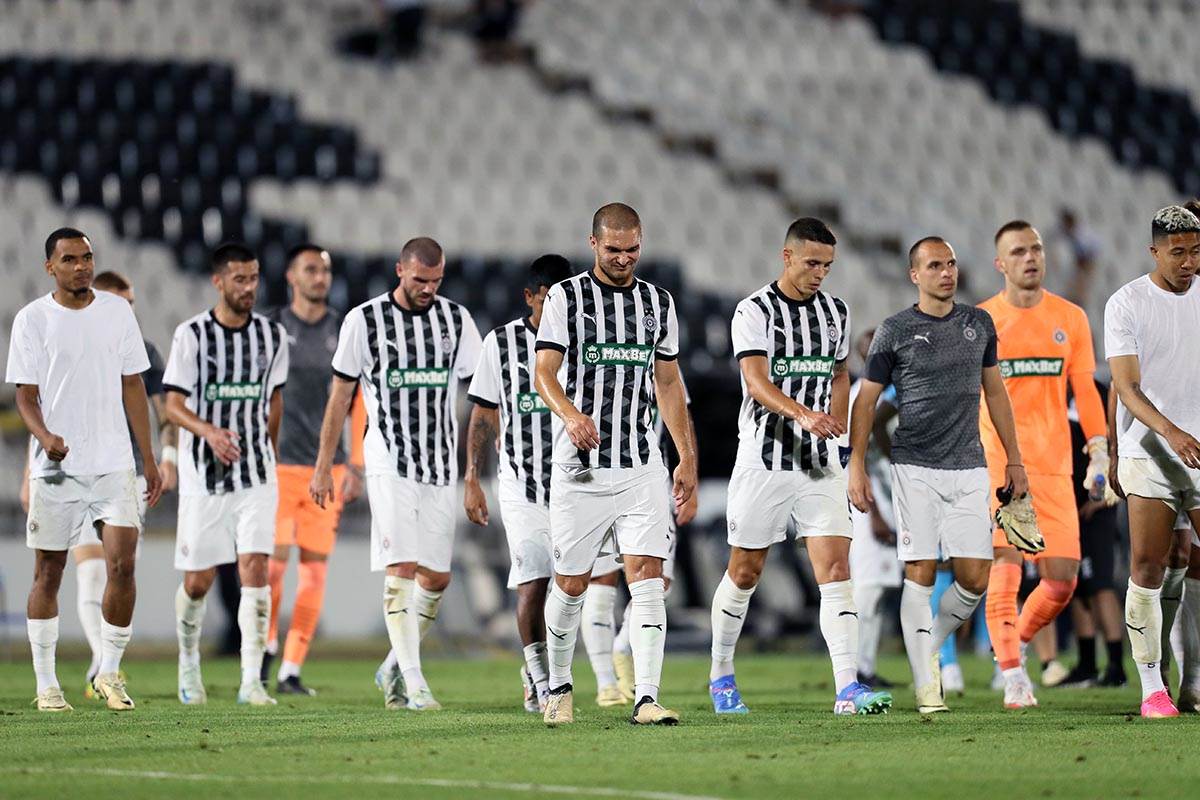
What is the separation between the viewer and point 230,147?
1809 centimetres

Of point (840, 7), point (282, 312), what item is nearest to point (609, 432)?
point (282, 312)

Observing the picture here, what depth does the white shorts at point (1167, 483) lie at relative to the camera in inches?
288

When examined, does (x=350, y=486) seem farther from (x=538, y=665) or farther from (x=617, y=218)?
(x=617, y=218)

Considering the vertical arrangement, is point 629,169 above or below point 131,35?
below

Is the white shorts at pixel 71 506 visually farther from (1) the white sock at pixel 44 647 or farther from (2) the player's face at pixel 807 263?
(2) the player's face at pixel 807 263

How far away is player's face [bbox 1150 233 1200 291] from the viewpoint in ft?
24.2

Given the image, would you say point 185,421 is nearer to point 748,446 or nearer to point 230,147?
Result: point 748,446

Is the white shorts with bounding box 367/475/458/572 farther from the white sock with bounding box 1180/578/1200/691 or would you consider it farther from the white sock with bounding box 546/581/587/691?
the white sock with bounding box 1180/578/1200/691

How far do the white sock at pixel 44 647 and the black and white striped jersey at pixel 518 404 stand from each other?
7.47 feet

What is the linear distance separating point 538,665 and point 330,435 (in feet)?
5.04

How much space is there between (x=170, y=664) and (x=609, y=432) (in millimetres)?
6766

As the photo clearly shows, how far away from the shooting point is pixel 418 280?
8359 millimetres

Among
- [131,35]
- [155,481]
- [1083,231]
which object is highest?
[131,35]

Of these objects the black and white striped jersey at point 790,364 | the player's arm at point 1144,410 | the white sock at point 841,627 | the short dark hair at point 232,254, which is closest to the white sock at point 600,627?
the black and white striped jersey at point 790,364
